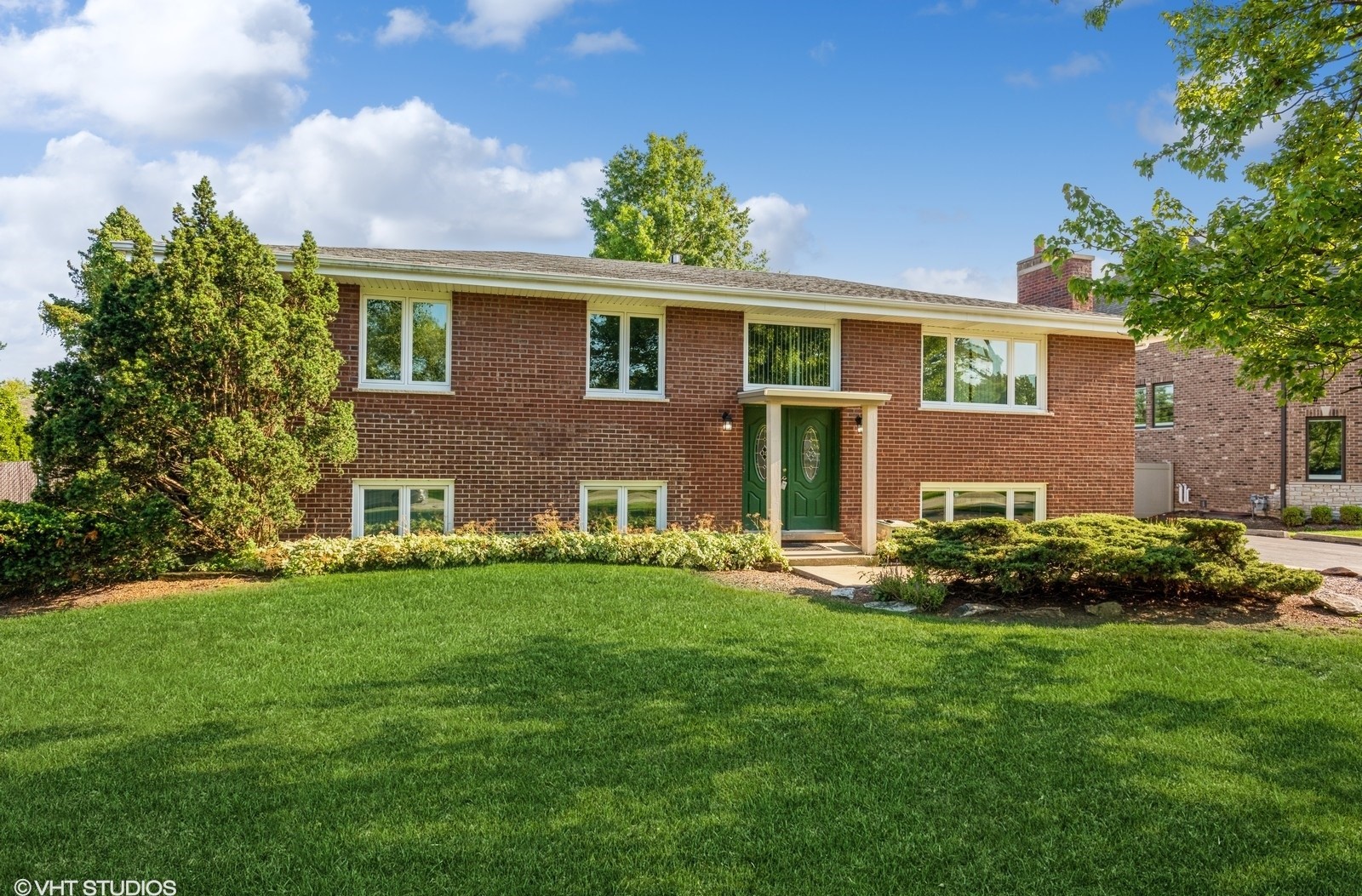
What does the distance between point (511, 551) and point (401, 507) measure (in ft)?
6.78

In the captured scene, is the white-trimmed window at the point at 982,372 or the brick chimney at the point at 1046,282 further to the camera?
the brick chimney at the point at 1046,282

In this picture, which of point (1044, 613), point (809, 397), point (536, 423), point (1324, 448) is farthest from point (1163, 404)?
point (536, 423)

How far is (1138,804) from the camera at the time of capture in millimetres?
3643

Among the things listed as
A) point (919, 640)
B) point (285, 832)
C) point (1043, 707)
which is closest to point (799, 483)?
point (919, 640)

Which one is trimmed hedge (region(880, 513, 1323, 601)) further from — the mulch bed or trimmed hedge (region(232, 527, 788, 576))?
trimmed hedge (region(232, 527, 788, 576))

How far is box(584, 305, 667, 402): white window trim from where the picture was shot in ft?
40.1

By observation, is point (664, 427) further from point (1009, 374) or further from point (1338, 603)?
point (1338, 603)

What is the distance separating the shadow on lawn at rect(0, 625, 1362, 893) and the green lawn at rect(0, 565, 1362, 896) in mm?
18

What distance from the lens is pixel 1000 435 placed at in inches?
554

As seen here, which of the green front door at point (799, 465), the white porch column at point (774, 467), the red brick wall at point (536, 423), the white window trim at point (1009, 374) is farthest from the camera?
the white window trim at point (1009, 374)

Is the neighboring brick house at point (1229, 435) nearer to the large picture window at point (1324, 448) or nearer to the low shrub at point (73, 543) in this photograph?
the large picture window at point (1324, 448)

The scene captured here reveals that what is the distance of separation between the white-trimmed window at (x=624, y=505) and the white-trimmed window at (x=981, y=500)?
4.66 m

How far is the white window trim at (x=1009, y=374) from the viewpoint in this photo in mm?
13734

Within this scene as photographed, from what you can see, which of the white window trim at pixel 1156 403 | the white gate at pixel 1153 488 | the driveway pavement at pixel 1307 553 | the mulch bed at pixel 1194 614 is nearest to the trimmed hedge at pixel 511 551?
the mulch bed at pixel 1194 614
